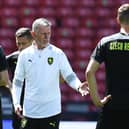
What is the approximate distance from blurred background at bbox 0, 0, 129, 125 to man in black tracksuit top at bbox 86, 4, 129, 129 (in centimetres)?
755

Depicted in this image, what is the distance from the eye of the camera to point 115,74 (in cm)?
576

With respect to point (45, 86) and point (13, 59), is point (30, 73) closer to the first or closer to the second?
point (45, 86)

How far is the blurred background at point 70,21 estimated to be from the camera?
13.6 metres

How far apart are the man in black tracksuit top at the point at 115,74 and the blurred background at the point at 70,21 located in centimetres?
755

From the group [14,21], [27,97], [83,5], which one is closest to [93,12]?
[83,5]

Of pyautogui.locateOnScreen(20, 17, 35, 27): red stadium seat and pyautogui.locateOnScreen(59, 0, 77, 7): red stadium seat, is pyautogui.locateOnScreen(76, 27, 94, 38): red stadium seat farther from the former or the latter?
pyautogui.locateOnScreen(20, 17, 35, 27): red stadium seat

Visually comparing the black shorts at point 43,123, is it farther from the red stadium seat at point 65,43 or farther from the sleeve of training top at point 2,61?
the red stadium seat at point 65,43

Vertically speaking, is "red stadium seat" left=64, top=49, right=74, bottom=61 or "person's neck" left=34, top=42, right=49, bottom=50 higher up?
"person's neck" left=34, top=42, right=49, bottom=50

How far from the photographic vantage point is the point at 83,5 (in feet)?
44.6

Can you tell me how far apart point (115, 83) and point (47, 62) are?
2.50 ft

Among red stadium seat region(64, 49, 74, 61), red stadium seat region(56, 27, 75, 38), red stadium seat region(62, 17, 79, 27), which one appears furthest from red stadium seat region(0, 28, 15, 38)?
red stadium seat region(64, 49, 74, 61)

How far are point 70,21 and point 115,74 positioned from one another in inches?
313

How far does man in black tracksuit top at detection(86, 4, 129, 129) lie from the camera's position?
572 cm

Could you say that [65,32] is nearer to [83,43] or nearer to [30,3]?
[83,43]
